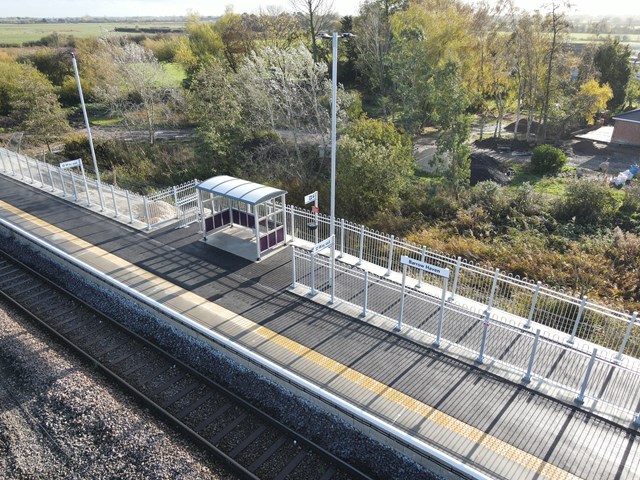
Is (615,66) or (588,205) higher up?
(615,66)

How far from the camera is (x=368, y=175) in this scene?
2042cm

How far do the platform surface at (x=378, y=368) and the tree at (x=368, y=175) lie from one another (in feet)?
20.3

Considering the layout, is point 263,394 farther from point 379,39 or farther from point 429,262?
point 379,39

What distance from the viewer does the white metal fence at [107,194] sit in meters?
18.4

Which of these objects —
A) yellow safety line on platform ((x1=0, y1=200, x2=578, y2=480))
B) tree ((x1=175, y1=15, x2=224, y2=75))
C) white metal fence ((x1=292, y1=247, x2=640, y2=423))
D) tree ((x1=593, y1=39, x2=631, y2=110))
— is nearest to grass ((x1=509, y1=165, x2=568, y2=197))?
white metal fence ((x1=292, y1=247, x2=640, y2=423))

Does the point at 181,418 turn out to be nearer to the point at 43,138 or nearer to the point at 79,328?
the point at 79,328

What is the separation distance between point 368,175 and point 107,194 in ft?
37.9

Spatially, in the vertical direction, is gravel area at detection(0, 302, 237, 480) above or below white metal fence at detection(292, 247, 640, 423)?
below

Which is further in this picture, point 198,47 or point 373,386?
point 198,47

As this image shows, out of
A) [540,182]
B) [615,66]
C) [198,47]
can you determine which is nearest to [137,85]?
[198,47]

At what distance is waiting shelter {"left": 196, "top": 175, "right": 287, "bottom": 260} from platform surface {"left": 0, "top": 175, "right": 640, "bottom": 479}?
22.9 inches

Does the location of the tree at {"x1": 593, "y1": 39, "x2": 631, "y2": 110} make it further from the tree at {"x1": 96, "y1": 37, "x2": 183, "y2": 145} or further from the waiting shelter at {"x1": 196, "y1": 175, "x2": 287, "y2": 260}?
the waiting shelter at {"x1": 196, "y1": 175, "x2": 287, "y2": 260}

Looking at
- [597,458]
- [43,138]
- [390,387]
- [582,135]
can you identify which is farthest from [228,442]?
[582,135]

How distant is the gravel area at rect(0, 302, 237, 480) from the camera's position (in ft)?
29.0
